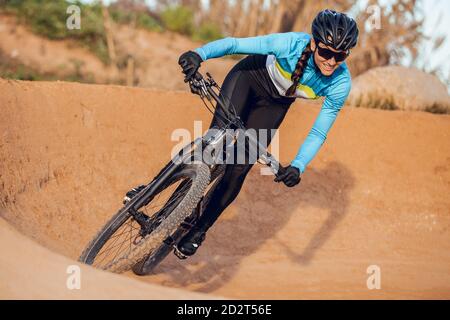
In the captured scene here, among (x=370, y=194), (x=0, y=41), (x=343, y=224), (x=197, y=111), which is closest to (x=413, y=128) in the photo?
(x=370, y=194)

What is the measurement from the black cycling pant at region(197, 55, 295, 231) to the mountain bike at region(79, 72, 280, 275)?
95 millimetres

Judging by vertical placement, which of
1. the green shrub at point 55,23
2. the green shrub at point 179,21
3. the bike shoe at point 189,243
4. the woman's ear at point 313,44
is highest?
the green shrub at point 179,21

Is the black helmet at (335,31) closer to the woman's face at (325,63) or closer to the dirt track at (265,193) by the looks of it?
the woman's face at (325,63)

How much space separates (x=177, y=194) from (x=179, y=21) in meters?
17.0

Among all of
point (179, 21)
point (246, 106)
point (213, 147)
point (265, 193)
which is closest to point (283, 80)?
point (246, 106)

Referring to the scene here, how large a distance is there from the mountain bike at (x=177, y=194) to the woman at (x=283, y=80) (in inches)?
5.1

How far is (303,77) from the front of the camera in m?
5.83

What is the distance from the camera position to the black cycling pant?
5.97 m

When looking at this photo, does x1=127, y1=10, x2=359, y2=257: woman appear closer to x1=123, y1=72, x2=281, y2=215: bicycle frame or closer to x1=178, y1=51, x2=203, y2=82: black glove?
x1=178, y1=51, x2=203, y2=82: black glove

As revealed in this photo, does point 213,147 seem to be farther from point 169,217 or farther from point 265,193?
point 265,193

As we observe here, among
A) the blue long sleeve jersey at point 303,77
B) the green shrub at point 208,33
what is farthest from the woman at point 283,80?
the green shrub at point 208,33

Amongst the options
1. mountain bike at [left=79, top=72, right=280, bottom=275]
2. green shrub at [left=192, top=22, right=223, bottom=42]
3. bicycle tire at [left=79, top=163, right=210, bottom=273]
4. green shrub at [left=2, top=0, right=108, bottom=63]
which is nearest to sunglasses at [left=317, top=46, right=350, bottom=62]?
mountain bike at [left=79, top=72, right=280, bottom=275]

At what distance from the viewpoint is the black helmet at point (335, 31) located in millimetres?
5402
